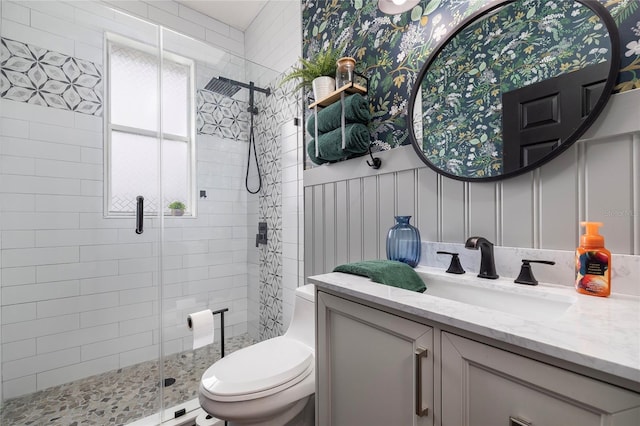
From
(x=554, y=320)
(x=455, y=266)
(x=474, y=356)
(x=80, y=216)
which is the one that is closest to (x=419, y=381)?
(x=474, y=356)

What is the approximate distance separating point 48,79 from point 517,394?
2.66 metres

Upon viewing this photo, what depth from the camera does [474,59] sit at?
3.36 ft

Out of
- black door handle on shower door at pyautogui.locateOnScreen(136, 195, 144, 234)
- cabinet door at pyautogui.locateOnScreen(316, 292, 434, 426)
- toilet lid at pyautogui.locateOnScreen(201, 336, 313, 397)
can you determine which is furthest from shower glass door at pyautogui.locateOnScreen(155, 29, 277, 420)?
cabinet door at pyautogui.locateOnScreen(316, 292, 434, 426)

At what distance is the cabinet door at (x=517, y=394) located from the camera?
385 millimetres

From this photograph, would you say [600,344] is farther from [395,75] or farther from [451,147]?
[395,75]

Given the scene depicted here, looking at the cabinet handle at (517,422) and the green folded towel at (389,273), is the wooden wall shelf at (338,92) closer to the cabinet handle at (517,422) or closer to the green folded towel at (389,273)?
the green folded towel at (389,273)

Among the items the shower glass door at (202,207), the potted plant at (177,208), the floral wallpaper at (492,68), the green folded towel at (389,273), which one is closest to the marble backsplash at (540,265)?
the green folded towel at (389,273)

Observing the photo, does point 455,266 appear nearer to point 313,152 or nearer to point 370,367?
point 370,367

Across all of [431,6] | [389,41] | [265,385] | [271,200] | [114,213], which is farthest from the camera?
[271,200]

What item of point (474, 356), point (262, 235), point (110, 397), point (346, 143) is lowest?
point (110, 397)

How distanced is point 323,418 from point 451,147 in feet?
3.42

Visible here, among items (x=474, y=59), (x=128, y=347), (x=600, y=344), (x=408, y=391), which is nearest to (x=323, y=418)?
(x=408, y=391)

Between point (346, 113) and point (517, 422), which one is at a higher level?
point (346, 113)

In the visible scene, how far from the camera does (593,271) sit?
712mm
